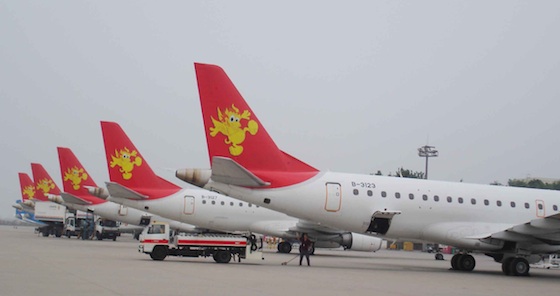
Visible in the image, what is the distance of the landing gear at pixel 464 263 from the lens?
93.9 ft

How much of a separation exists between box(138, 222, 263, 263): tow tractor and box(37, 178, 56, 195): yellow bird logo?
162ft

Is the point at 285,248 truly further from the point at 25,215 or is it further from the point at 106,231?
the point at 25,215

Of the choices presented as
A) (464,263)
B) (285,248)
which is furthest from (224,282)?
(285,248)

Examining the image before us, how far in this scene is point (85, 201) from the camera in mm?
53562

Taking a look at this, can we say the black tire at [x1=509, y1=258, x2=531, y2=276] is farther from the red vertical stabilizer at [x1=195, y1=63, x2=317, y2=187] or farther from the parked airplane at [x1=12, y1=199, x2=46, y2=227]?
the parked airplane at [x1=12, y1=199, x2=46, y2=227]

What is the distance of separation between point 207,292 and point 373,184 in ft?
42.3

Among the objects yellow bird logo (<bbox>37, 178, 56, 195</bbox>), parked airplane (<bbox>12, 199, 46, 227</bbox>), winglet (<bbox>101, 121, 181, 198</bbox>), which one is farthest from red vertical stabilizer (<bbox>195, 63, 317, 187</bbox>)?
parked airplane (<bbox>12, 199, 46, 227</bbox>)

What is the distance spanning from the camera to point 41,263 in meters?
23.1

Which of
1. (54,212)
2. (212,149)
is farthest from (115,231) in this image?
(212,149)

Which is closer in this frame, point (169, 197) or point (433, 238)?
point (433, 238)

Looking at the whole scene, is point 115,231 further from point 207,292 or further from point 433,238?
point 207,292

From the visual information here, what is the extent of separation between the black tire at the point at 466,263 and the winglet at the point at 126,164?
17.7 meters

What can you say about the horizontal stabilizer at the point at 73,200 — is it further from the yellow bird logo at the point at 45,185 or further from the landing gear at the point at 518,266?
the landing gear at the point at 518,266

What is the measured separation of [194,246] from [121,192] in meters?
11.5
